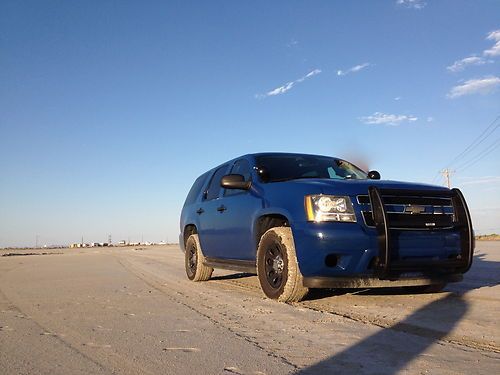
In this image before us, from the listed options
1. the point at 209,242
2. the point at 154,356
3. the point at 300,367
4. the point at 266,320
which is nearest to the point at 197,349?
the point at 154,356

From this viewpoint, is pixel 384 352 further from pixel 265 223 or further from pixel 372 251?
pixel 265 223

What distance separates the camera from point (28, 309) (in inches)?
202

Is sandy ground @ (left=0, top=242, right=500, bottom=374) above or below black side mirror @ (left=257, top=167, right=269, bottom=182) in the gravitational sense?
below

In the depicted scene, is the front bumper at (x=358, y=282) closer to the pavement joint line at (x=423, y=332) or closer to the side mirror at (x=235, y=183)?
the pavement joint line at (x=423, y=332)

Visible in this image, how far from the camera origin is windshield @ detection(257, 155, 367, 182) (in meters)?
6.30

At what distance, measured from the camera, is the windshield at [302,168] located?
630 centimetres

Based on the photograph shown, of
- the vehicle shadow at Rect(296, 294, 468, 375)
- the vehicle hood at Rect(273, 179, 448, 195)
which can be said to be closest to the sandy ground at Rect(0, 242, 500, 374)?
the vehicle shadow at Rect(296, 294, 468, 375)

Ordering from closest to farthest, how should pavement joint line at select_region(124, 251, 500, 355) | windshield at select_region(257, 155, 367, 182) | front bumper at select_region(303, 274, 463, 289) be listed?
1. pavement joint line at select_region(124, 251, 500, 355)
2. front bumper at select_region(303, 274, 463, 289)
3. windshield at select_region(257, 155, 367, 182)

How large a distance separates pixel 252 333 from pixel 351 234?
1500 mm

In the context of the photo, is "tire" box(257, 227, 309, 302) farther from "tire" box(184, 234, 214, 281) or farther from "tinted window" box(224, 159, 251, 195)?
"tire" box(184, 234, 214, 281)

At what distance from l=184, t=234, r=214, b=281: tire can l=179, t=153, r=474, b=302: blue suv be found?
191cm

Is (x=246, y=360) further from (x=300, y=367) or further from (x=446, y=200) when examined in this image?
(x=446, y=200)

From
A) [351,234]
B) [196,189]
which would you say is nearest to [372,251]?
[351,234]

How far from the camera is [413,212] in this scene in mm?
4918
